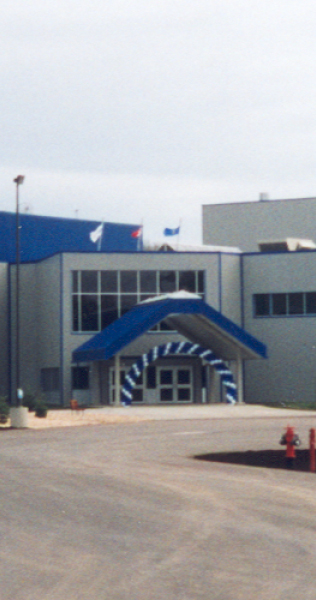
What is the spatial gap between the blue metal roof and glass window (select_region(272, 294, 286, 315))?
14.5m

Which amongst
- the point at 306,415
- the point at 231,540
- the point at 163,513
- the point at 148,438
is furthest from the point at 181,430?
the point at 231,540

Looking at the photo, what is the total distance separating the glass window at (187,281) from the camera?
2253 inches

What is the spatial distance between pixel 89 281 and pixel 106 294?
113 centimetres

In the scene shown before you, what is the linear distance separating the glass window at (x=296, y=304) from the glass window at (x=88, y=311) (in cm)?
1085

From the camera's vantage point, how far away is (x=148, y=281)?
56625 mm

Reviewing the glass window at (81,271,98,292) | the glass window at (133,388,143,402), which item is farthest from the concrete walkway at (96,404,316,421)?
the glass window at (81,271,98,292)

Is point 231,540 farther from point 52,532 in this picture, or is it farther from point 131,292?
point 131,292

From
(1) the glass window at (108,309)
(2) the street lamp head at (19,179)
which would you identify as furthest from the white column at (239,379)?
(2) the street lamp head at (19,179)

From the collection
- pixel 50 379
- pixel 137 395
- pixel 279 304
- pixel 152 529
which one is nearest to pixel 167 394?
pixel 137 395

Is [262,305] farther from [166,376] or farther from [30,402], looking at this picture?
[30,402]

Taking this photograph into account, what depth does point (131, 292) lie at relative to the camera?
56.2 meters

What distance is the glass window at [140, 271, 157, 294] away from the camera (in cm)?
5650

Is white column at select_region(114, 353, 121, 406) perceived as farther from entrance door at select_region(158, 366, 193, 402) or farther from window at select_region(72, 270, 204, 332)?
window at select_region(72, 270, 204, 332)

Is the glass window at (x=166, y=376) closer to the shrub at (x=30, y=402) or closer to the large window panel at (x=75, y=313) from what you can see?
the large window panel at (x=75, y=313)
